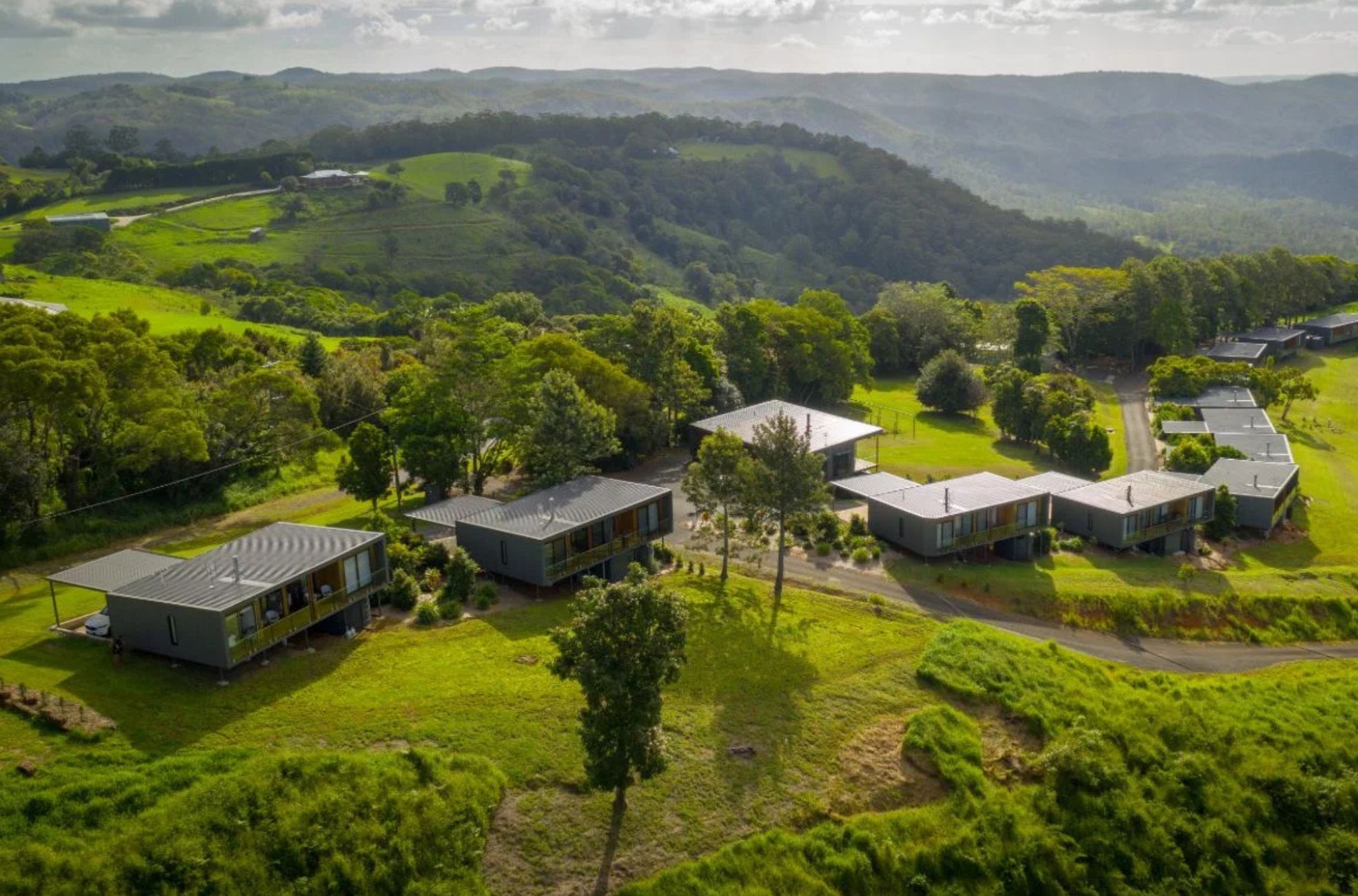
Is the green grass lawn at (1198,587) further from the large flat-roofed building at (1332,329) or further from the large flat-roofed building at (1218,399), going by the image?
the large flat-roofed building at (1332,329)

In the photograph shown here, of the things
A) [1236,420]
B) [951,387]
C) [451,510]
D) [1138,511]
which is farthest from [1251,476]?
[451,510]

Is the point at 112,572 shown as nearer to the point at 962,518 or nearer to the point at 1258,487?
the point at 962,518

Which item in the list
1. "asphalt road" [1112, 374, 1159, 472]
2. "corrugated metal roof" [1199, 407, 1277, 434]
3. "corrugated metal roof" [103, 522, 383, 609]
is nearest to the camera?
"corrugated metal roof" [103, 522, 383, 609]

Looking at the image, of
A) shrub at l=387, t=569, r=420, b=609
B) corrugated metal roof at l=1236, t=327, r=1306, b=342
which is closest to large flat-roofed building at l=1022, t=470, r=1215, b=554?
shrub at l=387, t=569, r=420, b=609

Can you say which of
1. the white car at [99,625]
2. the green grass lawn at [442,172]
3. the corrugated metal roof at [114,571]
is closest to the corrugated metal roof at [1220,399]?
the corrugated metal roof at [114,571]

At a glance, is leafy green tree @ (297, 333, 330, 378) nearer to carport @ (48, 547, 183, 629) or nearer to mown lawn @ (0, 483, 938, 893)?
mown lawn @ (0, 483, 938, 893)
